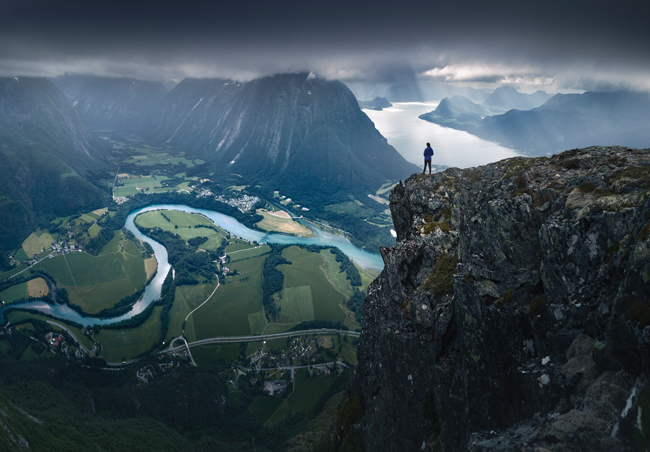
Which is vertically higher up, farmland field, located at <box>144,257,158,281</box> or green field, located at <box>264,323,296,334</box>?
farmland field, located at <box>144,257,158,281</box>

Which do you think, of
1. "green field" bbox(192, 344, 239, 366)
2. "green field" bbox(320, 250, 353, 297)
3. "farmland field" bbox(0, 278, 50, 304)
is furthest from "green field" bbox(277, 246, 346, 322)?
"farmland field" bbox(0, 278, 50, 304)

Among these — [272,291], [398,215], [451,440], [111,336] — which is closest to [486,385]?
[451,440]

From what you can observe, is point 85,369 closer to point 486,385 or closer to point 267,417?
point 267,417

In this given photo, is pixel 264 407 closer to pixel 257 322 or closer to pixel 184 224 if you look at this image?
pixel 257 322

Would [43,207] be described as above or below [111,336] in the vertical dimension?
above

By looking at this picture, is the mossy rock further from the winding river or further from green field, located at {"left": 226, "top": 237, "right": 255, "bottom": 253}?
green field, located at {"left": 226, "top": 237, "right": 255, "bottom": 253}

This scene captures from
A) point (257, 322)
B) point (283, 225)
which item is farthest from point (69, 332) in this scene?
point (283, 225)
